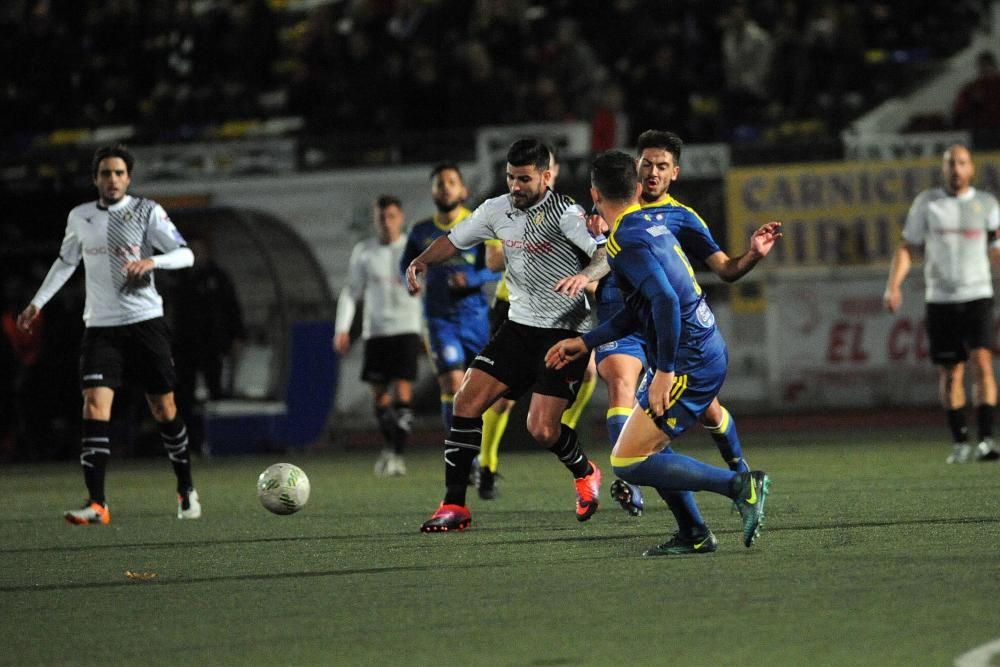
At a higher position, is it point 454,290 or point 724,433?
point 454,290

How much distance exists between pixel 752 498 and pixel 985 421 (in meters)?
6.51

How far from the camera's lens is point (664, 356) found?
7094mm

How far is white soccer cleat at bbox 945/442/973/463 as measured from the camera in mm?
12813

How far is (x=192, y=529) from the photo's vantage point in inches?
385

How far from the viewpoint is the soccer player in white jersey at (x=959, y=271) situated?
13.0 m

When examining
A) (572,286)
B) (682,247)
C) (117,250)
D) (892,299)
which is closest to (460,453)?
(572,286)

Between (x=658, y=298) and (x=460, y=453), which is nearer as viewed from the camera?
(x=658, y=298)

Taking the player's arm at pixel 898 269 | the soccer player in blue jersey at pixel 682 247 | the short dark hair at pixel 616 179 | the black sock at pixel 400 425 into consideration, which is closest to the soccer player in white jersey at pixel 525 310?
the soccer player in blue jersey at pixel 682 247

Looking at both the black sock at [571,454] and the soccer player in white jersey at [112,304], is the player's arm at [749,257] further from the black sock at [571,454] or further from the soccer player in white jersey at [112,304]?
the soccer player in white jersey at [112,304]

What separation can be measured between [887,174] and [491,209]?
35.0ft

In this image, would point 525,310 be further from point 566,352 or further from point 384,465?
point 384,465

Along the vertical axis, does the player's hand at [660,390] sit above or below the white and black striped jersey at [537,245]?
below

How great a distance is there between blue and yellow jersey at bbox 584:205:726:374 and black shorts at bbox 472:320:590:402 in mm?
1675

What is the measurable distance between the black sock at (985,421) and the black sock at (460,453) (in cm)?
534
